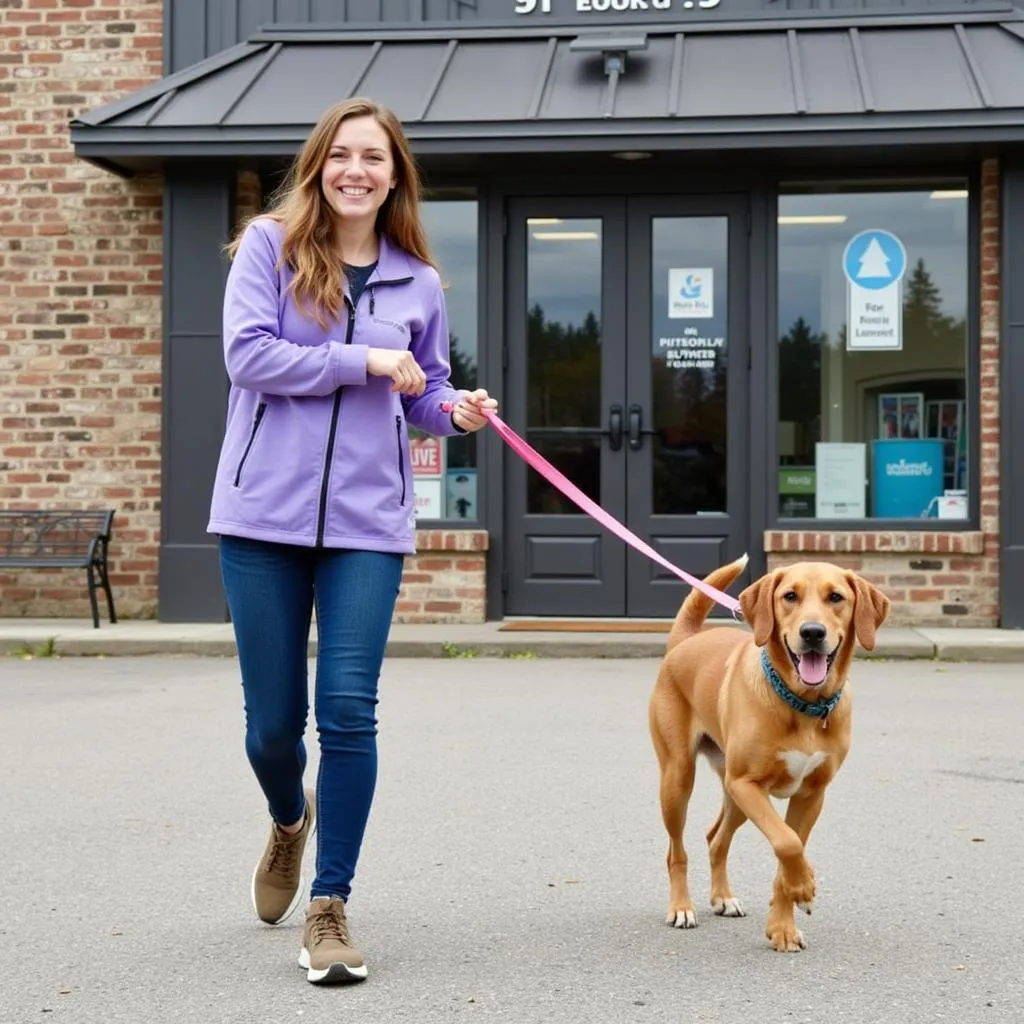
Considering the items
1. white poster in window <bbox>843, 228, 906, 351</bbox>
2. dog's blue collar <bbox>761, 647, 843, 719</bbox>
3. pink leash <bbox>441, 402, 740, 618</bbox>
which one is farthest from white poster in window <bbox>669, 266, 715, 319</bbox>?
dog's blue collar <bbox>761, 647, 843, 719</bbox>

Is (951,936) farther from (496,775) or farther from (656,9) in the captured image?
(656,9)

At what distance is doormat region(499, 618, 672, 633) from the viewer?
1182 cm

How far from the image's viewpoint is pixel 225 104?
12.3 metres

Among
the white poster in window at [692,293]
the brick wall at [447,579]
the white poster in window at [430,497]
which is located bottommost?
the brick wall at [447,579]

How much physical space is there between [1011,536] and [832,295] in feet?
7.29

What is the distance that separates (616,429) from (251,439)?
852 cm

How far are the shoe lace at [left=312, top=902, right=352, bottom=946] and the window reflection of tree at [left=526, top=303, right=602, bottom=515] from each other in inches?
345

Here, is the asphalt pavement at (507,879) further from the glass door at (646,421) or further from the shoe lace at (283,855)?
the glass door at (646,421)

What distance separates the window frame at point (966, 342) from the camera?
1229 centimetres

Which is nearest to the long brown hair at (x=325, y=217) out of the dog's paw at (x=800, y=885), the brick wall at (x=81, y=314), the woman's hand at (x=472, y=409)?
the woman's hand at (x=472, y=409)

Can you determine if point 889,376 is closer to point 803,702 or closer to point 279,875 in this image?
point 803,702

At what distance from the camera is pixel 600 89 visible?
39.8 feet

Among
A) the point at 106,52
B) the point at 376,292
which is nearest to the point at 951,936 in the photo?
the point at 376,292

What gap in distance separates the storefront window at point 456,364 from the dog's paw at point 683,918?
827 centimetres
